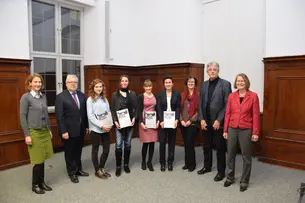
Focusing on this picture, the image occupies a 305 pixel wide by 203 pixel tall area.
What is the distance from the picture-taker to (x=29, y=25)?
461 cm

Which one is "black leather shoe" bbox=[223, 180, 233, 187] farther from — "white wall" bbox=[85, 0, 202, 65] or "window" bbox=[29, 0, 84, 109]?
"window" bbox=[29, 0, 84, 109]

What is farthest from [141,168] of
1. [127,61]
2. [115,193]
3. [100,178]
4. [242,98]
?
[127,61]

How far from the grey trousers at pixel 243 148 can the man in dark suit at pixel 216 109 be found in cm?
21

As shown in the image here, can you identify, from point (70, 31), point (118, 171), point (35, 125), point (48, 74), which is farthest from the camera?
point (70, 31)

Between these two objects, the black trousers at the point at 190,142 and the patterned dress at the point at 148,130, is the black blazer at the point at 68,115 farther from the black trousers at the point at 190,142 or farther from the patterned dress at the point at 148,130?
the black trousers at the point at 190,142

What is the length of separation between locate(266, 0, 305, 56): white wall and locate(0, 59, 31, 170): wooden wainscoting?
12.7 ft

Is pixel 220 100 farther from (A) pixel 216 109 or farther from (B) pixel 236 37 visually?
(B) pixel 236 37

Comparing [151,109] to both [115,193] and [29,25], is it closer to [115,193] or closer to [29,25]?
[115,193]

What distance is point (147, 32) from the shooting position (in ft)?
19.9

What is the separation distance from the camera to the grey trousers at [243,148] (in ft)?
10.4

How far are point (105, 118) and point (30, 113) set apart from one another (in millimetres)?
923

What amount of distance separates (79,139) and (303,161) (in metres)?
3.24

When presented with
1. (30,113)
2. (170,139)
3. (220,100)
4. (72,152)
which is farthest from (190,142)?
(30,113)

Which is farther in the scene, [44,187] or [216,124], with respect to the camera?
[216,124]
